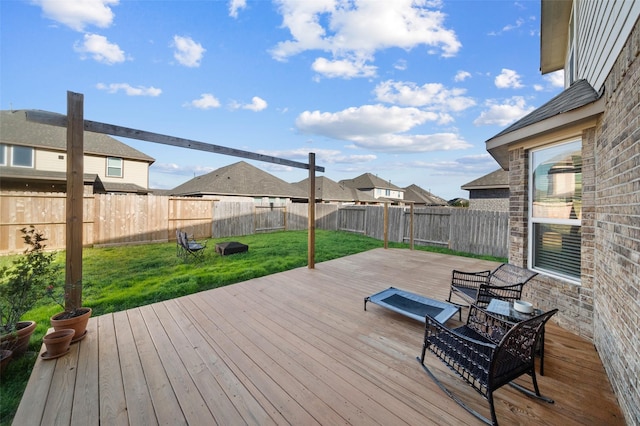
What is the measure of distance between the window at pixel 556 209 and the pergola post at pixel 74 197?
687 cm

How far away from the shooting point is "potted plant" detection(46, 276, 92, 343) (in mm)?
2941

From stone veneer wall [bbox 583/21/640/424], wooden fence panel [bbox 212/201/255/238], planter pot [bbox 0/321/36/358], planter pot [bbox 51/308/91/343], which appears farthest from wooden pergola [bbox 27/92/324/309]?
wooden fence panel [bbox 212/201/255/238]

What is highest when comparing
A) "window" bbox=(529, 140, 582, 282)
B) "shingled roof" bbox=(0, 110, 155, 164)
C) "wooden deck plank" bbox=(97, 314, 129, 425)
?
"shingled roof" bbox=(0, 110, 155, 164)

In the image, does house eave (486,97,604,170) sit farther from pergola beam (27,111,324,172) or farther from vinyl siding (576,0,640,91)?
pergola beam (27,111,324,172)

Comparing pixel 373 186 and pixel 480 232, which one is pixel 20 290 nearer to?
pixel 480 232

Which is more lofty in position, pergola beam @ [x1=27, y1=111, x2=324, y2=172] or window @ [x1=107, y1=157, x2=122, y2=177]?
window @ [x1=107, y1=157, x2=122, y2=177]

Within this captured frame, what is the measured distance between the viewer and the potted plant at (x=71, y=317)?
294cm

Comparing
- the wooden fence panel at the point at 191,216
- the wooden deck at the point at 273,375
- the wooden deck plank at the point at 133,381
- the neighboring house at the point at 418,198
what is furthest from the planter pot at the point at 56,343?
the neighboring house at the point at 418,198

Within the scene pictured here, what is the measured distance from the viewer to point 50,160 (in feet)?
42.4

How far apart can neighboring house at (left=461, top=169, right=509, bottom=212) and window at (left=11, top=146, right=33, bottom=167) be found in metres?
25.7

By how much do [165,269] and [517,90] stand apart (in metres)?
13.9

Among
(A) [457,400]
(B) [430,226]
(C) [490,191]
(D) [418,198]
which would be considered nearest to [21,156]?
(A) [457,400]

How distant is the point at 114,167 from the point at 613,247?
22.0 meters

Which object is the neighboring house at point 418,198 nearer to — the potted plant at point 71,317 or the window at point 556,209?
the window at point 556,209
